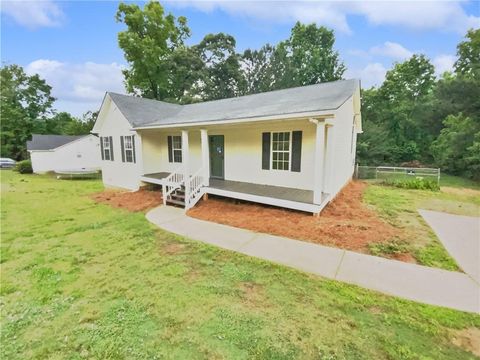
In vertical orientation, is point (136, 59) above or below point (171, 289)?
above

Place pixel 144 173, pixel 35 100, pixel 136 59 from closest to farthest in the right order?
1. pixel 144 173
2. pixel 136 59
3. pixel 35 100

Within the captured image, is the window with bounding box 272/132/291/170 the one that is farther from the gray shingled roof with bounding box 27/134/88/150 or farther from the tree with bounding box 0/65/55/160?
the tree with bounding box 0/65/55/160

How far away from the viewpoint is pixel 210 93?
24734 millimetres

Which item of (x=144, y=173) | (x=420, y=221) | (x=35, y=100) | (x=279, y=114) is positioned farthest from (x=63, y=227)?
(x=35, y=100)

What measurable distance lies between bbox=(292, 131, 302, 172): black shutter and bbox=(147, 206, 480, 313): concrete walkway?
310cm

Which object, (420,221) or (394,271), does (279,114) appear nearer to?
(394,271)

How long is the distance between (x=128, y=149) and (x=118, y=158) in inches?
42.9

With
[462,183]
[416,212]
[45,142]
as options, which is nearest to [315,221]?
[416,212]

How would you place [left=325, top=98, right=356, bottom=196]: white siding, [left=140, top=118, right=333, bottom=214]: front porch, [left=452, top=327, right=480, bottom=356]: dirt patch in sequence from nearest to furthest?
[left=452, top=327, right=480, bottom=356]: dirt patch, [left=140, top=118, right=333, bottom=214]: front porch, [left=325, top=98, right=356, bottom=196]: white siding

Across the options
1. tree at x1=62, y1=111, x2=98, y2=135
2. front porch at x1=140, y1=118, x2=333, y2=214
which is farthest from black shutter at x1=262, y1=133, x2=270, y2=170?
tree at x1=62, y1=111, x2=98, y2=135

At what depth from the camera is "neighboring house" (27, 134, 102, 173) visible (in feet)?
67.8

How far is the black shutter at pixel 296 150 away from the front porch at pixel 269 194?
822 mm

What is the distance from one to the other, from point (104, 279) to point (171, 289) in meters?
1.25

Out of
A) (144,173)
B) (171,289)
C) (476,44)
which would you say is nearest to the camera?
(171,289)
